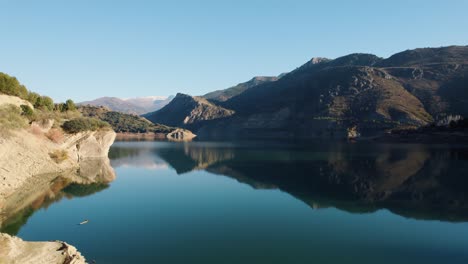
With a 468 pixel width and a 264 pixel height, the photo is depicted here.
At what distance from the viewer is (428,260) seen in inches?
923

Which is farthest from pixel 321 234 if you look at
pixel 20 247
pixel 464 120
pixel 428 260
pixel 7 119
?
pixel 464 120

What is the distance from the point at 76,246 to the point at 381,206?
33.5m

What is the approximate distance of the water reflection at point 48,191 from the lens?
32.9 m

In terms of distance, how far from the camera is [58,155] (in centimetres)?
6384

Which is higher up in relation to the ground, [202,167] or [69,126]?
[69,126]

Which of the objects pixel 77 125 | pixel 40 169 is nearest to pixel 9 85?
pixel 77 125

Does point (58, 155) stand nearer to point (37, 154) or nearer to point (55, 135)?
point (55, 135)

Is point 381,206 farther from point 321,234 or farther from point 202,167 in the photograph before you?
point 202,167

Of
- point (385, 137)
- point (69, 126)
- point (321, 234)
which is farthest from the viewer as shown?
point (385, 137)

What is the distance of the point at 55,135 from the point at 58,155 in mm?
5749

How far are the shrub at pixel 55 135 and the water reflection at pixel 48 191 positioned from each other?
7.04m

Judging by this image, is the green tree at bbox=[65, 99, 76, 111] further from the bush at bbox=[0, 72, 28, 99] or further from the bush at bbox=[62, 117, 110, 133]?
the bush at bbox=[0, 72, 28, 99]

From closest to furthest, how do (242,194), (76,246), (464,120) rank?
(76,246) < (242,194) < (464,120)

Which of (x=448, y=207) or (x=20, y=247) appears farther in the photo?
(x=448, y=207)
